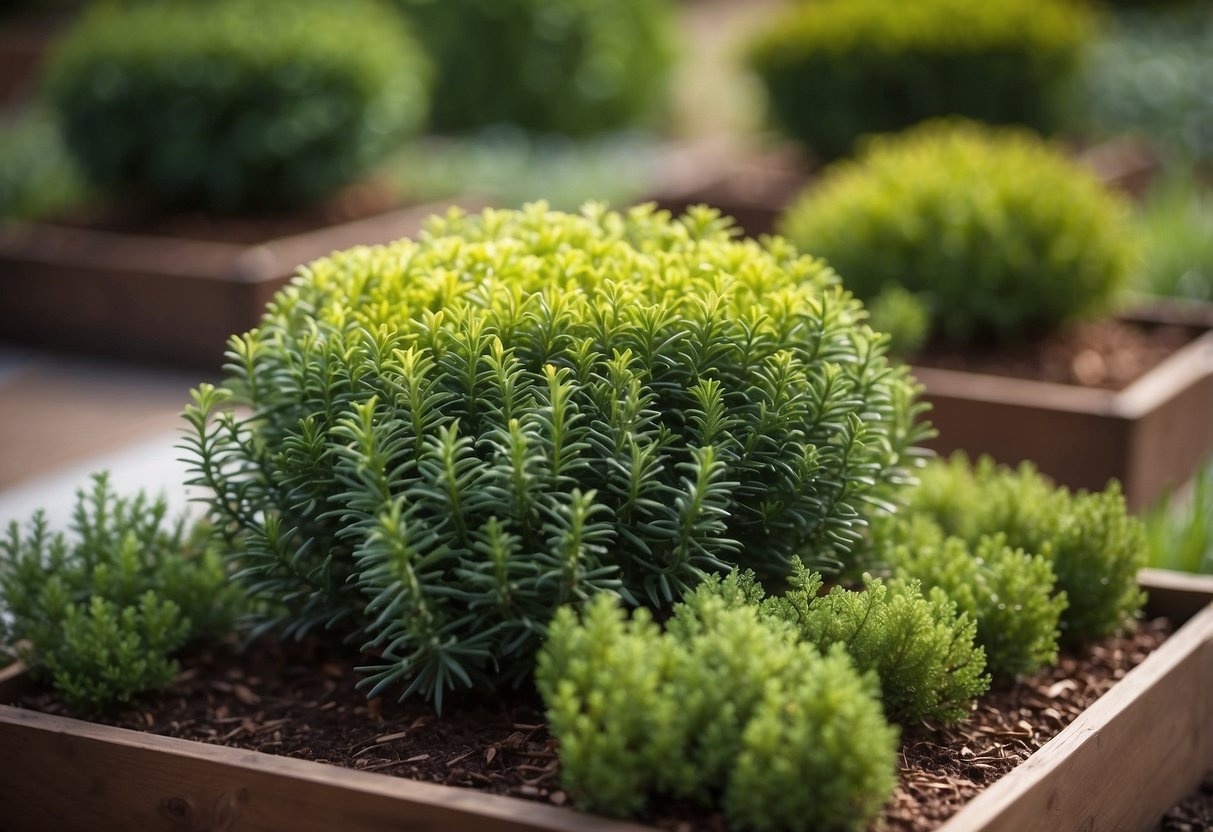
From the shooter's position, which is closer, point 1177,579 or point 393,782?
point 393,782

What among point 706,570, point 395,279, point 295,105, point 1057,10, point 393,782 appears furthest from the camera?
point 1057,10

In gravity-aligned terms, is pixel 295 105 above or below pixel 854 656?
above

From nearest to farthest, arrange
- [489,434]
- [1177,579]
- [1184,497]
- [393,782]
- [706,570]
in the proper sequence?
[393,782] < [489,434] < [706,570] < [1177,579] < [1184,497]

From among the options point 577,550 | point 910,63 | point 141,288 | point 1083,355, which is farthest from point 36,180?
point 577,550

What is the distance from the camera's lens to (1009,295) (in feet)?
18.3

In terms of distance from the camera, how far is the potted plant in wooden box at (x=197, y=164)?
271 inches

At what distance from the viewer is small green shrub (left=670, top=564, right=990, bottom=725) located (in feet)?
9.25

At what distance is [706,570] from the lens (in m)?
2.99

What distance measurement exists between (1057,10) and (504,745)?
288 inches

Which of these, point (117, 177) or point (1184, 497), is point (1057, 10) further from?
point (117, 177)

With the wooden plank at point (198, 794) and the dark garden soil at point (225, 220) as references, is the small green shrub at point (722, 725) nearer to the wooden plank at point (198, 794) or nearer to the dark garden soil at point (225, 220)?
the wooden plank at point (198, 794)

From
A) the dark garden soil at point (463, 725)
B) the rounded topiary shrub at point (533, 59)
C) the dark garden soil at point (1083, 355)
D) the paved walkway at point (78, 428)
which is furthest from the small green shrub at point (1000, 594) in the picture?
the rounded topiary shrub at point (533, 59)

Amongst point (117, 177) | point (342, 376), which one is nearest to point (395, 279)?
point (342, 376)

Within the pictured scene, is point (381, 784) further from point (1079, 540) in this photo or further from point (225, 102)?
point (225, 102)
